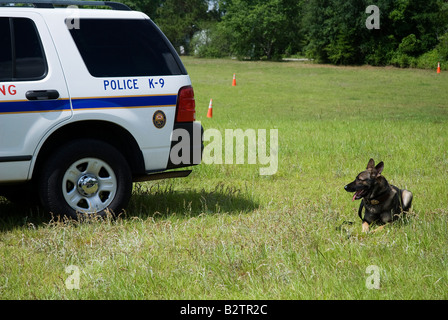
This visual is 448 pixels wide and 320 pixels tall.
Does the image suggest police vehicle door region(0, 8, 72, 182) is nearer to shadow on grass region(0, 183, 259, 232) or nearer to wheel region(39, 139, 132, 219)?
wheel region(39, 139, 132, 219)

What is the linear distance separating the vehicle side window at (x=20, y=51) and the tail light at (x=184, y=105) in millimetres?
1418

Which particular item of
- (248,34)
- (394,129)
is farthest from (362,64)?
(394,129)

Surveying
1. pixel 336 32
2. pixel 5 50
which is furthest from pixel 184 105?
pixel 336 32

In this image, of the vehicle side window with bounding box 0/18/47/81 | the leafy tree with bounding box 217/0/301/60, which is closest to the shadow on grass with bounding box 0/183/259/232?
the vehicle side window with bounding box 0/18/47/81

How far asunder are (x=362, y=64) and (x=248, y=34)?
60.4ft

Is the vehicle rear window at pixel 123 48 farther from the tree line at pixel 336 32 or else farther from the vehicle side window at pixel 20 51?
the tree line at pixel 336 32

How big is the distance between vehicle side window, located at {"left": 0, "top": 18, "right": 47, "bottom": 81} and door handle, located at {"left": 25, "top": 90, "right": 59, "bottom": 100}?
0.18m

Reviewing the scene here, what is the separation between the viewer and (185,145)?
22.4 feet

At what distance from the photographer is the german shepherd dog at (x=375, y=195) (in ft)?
20.1

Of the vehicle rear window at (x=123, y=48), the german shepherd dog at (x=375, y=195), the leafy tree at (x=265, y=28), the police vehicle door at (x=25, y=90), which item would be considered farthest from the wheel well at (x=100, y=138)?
the leafy tree at (x=265, y=28)

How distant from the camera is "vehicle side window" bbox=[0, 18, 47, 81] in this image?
20.3 feet

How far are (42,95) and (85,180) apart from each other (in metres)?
0.97

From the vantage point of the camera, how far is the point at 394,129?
1442 cm
